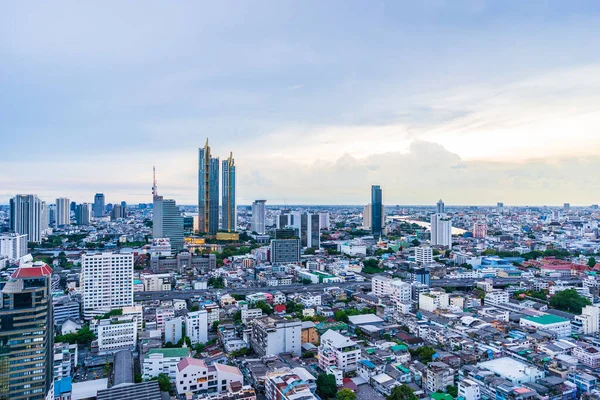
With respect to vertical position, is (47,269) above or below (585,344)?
above

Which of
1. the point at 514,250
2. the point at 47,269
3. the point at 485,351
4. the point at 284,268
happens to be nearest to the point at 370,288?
the point at 284,268

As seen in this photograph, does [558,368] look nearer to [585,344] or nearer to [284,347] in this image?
[585,344]

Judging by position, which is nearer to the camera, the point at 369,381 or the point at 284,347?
the point at 369,381

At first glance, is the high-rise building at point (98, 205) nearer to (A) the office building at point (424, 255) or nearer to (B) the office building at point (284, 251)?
(B) the office building at point (284, 251)

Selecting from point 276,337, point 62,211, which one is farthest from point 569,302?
point 62,211

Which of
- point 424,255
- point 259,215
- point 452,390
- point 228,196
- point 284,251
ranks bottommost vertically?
point 452,390

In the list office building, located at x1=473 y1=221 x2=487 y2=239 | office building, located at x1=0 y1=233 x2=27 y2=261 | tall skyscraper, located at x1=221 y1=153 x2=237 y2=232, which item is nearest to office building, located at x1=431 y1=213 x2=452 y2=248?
office building, located at x1=473 y1=221 x2=487 y2=239

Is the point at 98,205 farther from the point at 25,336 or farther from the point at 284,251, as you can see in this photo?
the point at 25,336
